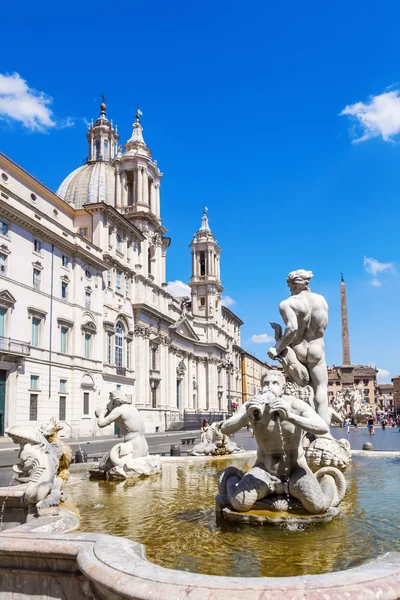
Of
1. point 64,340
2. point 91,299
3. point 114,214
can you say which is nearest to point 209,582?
point 64,340

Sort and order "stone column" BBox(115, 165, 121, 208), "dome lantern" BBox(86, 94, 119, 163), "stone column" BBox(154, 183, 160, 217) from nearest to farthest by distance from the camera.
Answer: "stone column" BBox(115, 165, 121, 208), "stone column" BBox(154, 183, 160, 217), "dome lantern" BBox(86, 94, 119, 163)

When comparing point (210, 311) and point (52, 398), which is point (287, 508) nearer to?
point (52, 398)

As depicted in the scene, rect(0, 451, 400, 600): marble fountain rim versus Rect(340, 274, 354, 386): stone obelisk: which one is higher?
Rect(340, 274, 354, 386): stone obelisk

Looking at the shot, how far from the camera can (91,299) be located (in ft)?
129

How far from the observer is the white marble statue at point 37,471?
16.0 feet

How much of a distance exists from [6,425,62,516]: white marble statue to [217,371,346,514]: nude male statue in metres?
1.59

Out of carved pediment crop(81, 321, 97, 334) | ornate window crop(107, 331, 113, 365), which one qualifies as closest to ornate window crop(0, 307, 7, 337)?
carved pediment crop(81, 321, 97, 334)

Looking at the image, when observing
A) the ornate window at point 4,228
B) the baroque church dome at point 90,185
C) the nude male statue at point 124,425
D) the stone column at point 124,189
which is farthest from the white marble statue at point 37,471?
the stone column at point 124,189

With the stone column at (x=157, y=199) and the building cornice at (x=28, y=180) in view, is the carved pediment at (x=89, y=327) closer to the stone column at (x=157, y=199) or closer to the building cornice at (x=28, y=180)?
the building cornice at (x=28, y=180)

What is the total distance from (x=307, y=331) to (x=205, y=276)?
7447cm

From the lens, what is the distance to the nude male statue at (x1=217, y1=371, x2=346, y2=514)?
4.79m

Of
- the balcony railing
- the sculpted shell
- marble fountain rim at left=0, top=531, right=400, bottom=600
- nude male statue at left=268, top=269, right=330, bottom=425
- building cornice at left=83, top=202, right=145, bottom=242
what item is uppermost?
building cornice at left=83, top=202, right=145, bottom=242

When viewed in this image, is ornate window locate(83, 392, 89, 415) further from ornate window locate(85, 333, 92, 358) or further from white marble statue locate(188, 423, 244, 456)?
white marble statue locate(188, 423, 244, 456)

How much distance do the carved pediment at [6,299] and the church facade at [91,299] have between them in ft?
0.24
